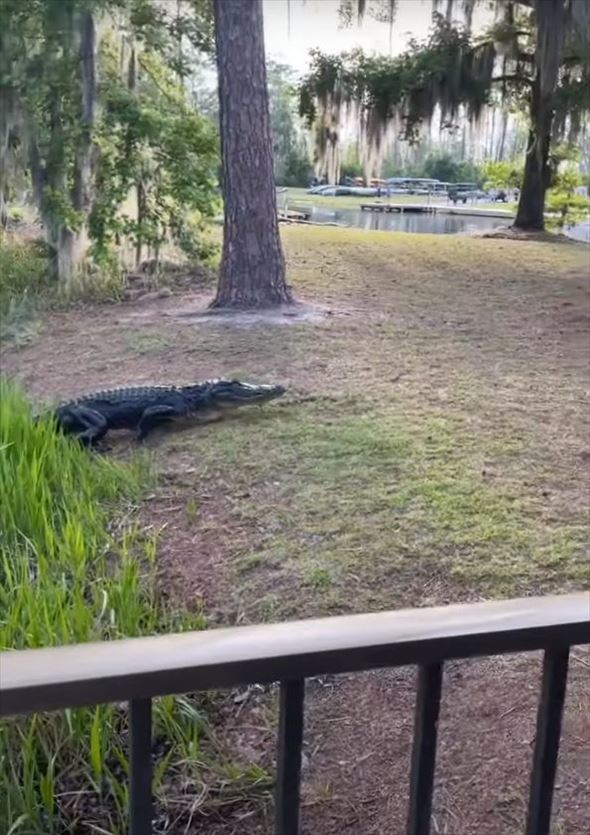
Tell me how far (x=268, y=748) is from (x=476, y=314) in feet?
16.0

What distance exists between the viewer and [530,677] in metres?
2.21

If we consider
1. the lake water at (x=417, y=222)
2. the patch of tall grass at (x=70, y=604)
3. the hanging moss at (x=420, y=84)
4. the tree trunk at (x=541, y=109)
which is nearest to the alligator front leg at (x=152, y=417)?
the patch of tall grass at (x=70, y=604)

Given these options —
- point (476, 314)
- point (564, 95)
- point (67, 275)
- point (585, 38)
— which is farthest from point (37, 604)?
point (564, 95)

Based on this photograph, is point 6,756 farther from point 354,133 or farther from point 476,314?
point 354,133

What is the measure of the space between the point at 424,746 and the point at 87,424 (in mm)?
3200

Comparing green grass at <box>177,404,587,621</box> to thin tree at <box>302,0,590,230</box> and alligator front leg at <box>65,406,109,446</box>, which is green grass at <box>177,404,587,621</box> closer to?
alligator front leg at <box>65,406,109,446</box>

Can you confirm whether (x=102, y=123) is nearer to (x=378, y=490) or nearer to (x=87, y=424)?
(x=87, y=424)

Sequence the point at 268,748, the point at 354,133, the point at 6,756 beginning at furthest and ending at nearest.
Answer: the point at 354,133, the point at 268,748, the point at 6,756

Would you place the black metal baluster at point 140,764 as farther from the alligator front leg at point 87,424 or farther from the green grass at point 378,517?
the alligator front leg at point 87,424

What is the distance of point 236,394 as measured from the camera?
13.7ft

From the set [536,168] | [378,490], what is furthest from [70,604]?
[536,168]

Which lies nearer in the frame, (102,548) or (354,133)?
(102,548)

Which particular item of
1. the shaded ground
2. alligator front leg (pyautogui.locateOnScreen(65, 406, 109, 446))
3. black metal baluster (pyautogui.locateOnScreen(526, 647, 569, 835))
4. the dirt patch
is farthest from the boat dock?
black metal baluster (pyautogui.locateOnScreen(526, 647, 569, 835))

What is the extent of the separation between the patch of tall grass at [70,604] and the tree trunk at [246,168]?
309 cm
